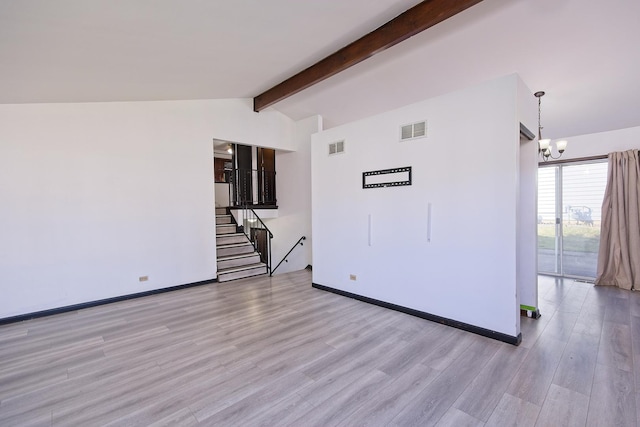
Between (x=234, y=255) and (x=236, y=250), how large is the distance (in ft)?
0.51

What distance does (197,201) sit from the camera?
214 inches

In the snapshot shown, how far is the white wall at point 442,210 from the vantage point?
3027 millimetres

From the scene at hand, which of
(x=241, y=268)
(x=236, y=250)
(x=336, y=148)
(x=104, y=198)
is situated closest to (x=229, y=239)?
(x=236, y=250)

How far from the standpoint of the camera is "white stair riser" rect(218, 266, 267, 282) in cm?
573

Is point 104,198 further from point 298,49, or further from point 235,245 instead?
point 298,49

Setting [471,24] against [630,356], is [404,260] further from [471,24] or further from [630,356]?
[471,24]

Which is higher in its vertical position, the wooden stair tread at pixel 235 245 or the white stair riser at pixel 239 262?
the wooden stair tread at pixel 235 245

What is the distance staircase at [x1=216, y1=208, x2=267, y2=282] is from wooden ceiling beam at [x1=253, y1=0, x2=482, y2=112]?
11.6 feet

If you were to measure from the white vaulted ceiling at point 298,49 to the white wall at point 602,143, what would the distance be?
0.75 ft

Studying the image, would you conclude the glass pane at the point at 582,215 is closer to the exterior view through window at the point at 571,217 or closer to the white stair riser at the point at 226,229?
the exterior view through window at the point at 571,217

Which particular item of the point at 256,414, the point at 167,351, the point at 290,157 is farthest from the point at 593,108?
the point at 167,351

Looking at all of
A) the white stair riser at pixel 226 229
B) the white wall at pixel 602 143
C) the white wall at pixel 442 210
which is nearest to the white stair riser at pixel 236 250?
the white stair riser at pixel 226 229

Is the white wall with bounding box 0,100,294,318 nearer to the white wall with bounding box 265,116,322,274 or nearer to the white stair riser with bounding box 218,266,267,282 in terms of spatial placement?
the white stair riser with bounding box 218,266,267,282

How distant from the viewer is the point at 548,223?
6172mm
